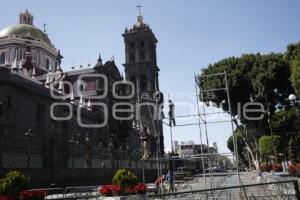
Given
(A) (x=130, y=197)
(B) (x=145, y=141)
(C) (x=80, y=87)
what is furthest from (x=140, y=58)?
(A) (x=130, y=197)

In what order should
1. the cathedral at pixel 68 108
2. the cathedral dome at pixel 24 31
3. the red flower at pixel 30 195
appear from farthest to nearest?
the cathedral dome at pixel 24 31
the cathedral at pixel 68 108
the red flower at pixel 30 195

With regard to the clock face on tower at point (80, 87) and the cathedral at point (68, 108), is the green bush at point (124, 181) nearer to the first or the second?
the cathedral at point (68, 108)

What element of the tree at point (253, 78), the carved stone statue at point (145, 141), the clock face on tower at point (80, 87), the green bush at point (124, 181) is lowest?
the green bush at point (124, 181)

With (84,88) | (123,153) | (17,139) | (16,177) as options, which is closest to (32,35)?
(84,88)

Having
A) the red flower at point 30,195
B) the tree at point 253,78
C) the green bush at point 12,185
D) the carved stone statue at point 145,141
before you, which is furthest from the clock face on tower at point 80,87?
the red flower at point 30,195

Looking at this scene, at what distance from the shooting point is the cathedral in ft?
83.4

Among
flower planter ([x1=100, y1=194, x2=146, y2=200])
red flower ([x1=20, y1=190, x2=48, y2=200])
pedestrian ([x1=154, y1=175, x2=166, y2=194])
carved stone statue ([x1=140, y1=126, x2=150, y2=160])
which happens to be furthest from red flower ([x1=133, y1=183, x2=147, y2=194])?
pedestrian ([x1=154, y1=175, x2=166, y2=194])

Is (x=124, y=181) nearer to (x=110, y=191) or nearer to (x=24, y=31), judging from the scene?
(x=110, y=191)

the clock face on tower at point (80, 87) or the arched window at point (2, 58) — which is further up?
the arched window at point (2, 58)

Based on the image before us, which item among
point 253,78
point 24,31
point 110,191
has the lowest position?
point 110,191

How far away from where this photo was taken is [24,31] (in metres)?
65.6

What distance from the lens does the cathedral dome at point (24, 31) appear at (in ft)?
212

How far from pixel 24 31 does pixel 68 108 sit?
33.0 meters

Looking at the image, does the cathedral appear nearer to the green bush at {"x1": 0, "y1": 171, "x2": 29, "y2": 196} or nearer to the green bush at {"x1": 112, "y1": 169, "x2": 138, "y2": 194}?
the green bush at {"x1": 112, "y1": 169, "x2": 138, "y2": 194}
